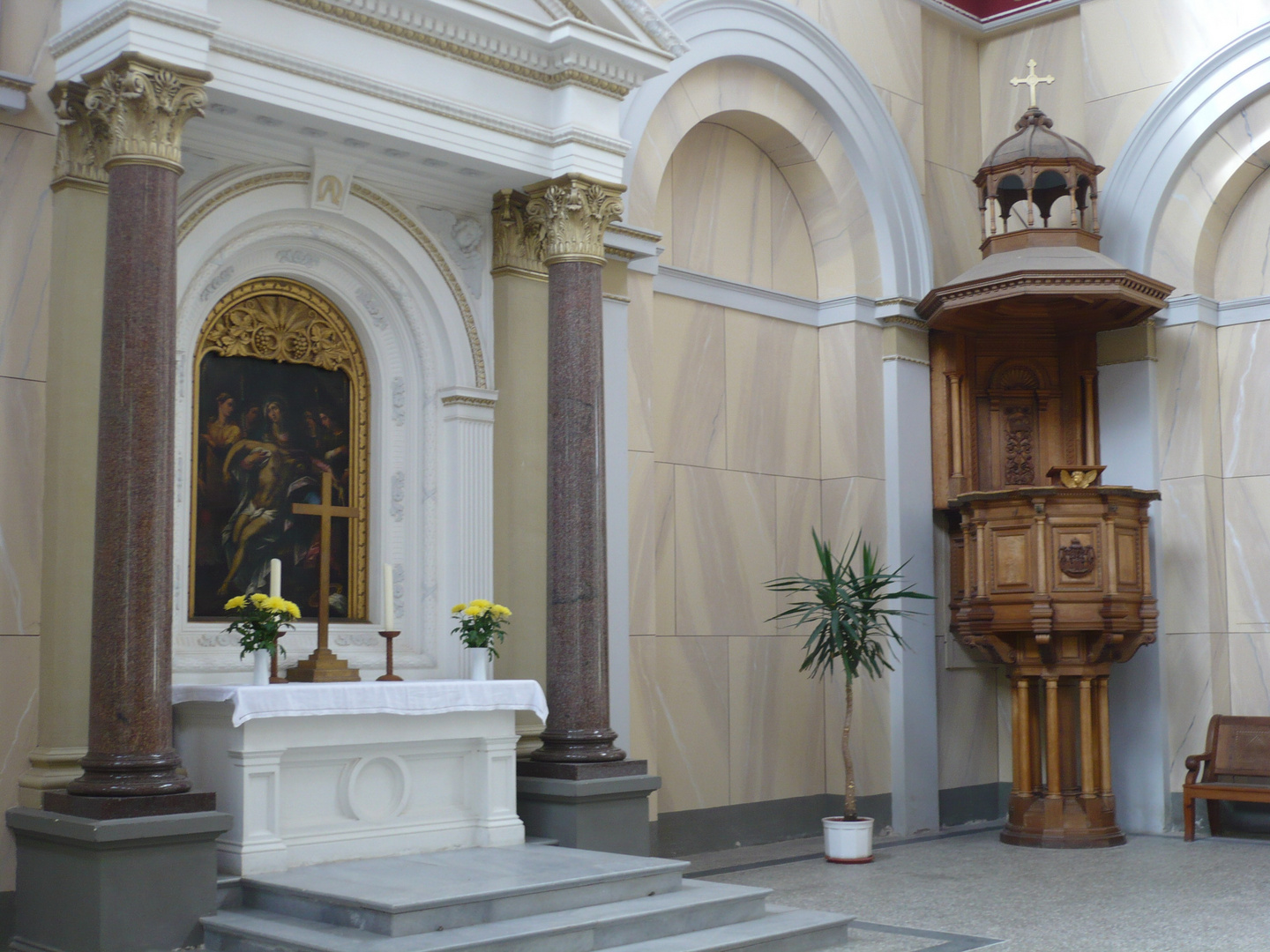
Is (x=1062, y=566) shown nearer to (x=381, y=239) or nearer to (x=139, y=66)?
(x=381, y=239)

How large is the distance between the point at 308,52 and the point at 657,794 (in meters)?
4.98

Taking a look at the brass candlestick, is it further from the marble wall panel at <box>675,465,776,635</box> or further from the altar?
the marble wall panel at <box>675,465,776,635</box>

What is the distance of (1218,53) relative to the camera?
10508 millimetres

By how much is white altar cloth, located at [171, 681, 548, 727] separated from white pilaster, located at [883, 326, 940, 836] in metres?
3.79

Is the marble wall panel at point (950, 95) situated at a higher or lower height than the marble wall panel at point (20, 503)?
higher

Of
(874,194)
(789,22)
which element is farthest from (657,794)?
(789,22)

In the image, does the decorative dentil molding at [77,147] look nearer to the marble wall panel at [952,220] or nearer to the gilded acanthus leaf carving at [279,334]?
the gilded acanthus leaf carving at [279,334]

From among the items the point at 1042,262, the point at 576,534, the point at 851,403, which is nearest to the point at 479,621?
the point at 576,534

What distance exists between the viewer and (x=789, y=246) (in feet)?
35.3

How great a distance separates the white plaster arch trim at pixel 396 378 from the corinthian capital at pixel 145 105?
119 cm

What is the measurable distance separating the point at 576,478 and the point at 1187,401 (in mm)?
5485

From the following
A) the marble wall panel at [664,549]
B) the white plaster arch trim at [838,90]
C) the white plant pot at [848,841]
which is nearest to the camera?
the white plant pot at [848,841]

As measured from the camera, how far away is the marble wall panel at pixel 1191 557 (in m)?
10.5

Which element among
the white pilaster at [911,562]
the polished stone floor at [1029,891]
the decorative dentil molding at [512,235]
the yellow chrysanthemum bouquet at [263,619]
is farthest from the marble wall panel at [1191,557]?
the yellow chrysanthemum bouquet at [263,619]
